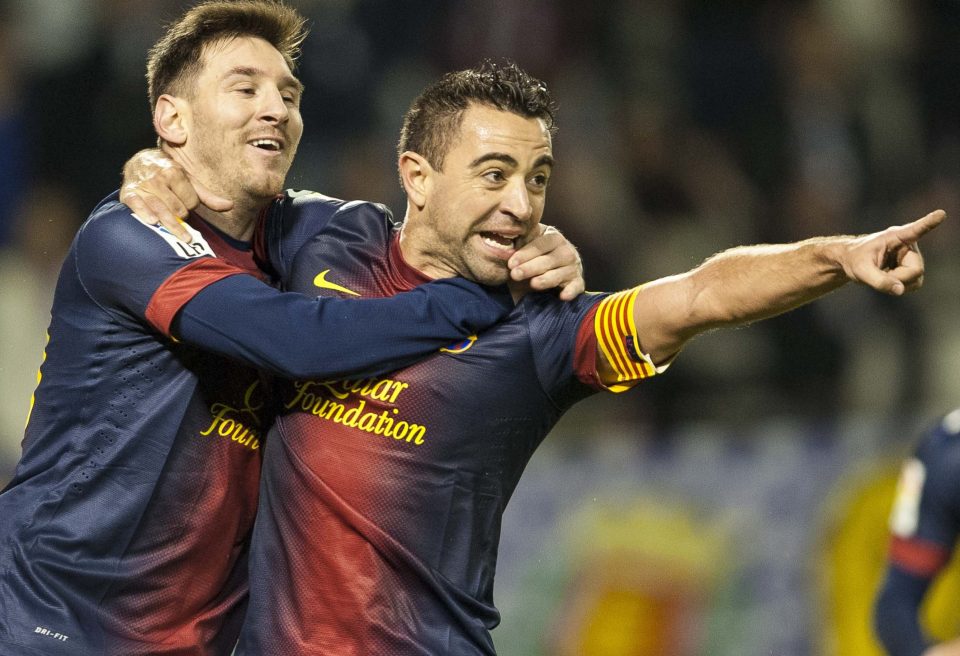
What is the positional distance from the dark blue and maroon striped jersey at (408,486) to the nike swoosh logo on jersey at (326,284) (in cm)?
28

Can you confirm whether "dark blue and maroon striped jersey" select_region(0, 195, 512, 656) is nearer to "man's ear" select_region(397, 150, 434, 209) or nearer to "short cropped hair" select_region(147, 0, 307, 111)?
"man's ear" select_region(397, 150, 434, 209)

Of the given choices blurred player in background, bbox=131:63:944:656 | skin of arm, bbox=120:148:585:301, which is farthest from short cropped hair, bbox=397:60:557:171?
skin of arm, bbox=120:148:585:301

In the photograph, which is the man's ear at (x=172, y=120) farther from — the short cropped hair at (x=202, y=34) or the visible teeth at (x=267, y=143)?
the visible teeth at (x=267, y=143)

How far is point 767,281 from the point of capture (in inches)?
141

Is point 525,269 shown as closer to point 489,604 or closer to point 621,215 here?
point 489,604

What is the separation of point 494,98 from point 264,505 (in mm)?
1248

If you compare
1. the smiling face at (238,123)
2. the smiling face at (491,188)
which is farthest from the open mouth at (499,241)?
the smiling face at (238,123)

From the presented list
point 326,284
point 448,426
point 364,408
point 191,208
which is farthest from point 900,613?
point 191,208

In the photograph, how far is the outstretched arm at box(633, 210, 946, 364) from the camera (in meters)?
3.36

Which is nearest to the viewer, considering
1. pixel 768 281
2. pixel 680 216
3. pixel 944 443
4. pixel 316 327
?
pixel 768 281

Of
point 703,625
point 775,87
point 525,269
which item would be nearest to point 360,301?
point 525,269

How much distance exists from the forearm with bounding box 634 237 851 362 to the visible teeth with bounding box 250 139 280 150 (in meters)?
1.16

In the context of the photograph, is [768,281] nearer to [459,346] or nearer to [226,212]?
[459,346]

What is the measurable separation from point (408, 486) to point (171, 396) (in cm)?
68
